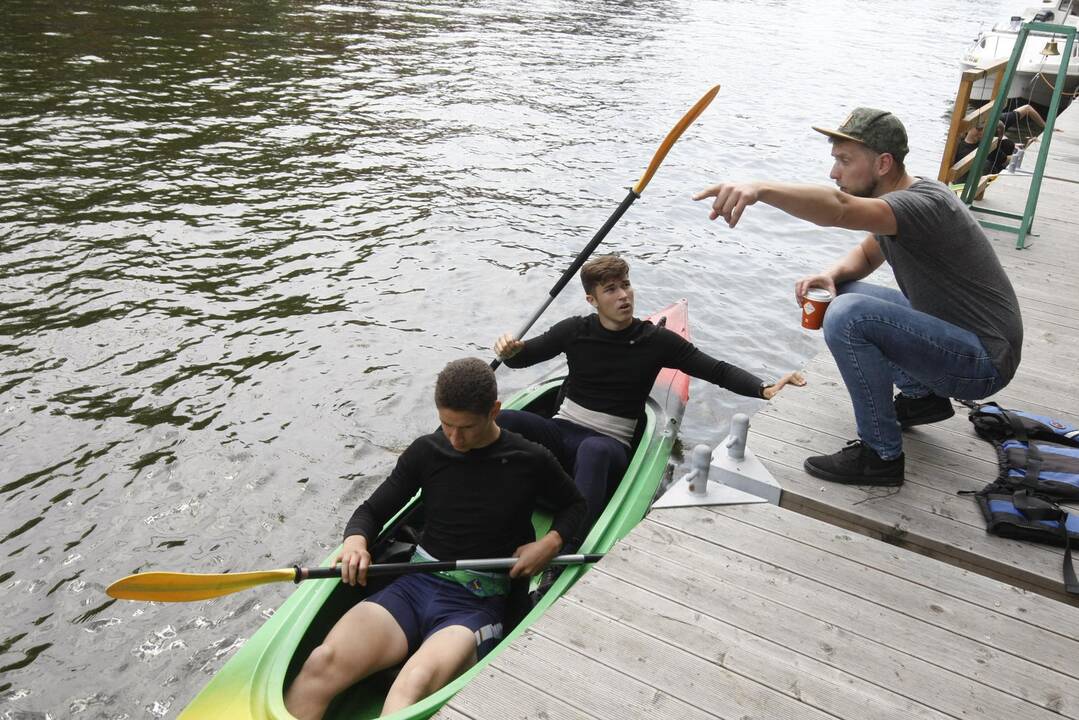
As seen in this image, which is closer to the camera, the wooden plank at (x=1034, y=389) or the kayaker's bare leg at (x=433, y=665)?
the kayaker's bare leg at (x=433, y=665)

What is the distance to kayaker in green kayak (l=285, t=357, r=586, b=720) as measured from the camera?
3533mm

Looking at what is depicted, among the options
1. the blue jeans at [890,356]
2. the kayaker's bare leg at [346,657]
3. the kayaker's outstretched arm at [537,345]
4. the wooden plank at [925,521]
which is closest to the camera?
the kayaker's bare leg at [346,657]

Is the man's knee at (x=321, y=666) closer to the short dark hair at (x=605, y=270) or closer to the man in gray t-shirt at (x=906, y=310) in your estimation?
the man in gray t-shirt at (x=906, y=310)

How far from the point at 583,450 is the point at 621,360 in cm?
64

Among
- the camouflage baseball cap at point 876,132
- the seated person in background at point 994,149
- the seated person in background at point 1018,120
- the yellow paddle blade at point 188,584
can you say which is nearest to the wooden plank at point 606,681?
the yellow paddle blade at point 188,584

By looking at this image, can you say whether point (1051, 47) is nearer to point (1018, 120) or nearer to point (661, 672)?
point (1018, 120)

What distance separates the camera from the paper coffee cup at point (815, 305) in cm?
425

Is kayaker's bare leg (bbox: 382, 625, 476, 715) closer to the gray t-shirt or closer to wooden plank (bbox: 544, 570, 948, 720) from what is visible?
wooden plank (bbox: 544, 570, 948, 720)

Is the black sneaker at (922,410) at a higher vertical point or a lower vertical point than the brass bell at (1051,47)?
lower

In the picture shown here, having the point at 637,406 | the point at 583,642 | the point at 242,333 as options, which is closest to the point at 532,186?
the point at 242,333

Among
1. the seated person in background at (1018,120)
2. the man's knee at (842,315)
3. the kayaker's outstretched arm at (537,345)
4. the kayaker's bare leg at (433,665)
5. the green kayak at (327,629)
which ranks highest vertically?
the man's knee at (842,315)

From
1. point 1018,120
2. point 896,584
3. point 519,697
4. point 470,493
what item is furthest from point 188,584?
point 1018,120

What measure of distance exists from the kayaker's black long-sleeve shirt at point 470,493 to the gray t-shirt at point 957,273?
173cm

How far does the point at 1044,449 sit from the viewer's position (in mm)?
4227
